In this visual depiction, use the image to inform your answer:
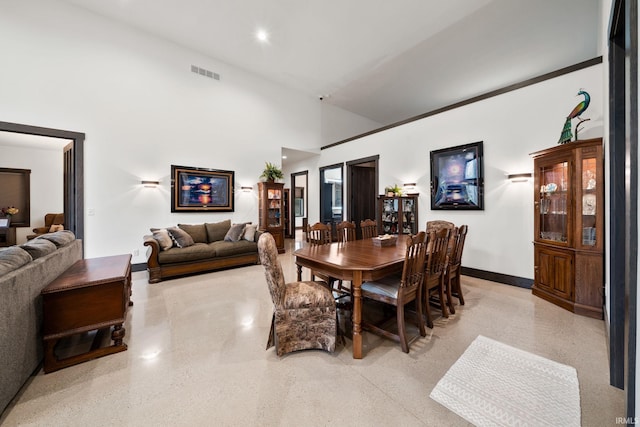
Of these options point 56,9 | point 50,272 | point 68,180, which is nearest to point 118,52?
point 56,9

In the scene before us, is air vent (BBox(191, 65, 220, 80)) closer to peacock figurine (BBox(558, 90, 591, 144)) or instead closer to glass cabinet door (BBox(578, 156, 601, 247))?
peacock figurine (BBox(558, 90, 591, 144))

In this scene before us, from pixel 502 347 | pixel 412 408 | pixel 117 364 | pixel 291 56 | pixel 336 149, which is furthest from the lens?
pixel 336 149

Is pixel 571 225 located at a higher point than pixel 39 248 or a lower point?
higher

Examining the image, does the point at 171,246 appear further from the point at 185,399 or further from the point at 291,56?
the point at 291,56

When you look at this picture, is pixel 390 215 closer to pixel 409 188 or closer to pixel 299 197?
pixel 409 188

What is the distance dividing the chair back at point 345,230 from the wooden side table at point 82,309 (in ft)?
8.19

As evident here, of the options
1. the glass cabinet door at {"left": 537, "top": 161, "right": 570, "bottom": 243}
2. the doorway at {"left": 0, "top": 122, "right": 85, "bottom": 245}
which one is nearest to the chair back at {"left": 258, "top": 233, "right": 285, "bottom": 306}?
the glass cabinet door at {"left": 537, "top": 161, "right": 570, "bottom": 243}

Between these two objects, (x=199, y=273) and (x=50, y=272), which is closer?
(x=50, y=272)

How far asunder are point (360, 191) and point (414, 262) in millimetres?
4974

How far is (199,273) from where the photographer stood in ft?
15.1

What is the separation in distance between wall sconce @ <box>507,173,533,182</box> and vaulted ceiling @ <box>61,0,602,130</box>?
236 cm

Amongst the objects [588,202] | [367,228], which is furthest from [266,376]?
[588,202]

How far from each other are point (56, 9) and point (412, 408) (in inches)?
288

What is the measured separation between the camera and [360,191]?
7.06 m
